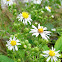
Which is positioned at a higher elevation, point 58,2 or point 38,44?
point 58,2

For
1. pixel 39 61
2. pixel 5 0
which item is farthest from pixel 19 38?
pixel 5 0

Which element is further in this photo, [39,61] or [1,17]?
[1,17]

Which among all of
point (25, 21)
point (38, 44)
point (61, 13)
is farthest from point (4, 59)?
point (61, 13)

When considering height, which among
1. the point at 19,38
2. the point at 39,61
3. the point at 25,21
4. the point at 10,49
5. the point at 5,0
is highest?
the point at 5,0

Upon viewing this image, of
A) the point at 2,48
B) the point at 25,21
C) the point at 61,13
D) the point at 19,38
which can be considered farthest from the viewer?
the point at 61,13

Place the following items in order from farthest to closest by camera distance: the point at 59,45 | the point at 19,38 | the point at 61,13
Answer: the point at 61,13 < the point at 59,45 < the point at 19,38

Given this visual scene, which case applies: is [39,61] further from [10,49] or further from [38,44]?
[10,49]

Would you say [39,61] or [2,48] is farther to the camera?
[2,48]

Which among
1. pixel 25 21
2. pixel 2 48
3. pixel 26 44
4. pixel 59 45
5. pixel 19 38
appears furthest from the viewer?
pixel 2 48

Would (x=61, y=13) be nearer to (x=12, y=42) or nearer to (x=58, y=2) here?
(x=58, y=2)
